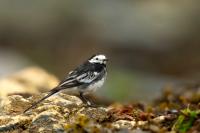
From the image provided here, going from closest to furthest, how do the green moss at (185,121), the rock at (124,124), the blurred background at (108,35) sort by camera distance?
the green moss at (185,121) → the rock at (124,124) → the blurred background at (108,35)

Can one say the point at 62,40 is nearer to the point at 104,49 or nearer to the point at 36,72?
the point at 104,49

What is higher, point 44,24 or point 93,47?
point 44,24

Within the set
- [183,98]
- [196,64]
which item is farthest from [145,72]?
[183,98]

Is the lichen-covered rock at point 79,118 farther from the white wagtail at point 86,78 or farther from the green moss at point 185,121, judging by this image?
Answer: the white wagtail at point 86,78

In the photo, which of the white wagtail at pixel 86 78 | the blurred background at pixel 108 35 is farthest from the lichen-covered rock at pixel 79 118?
the blurred background at pixel 108 35

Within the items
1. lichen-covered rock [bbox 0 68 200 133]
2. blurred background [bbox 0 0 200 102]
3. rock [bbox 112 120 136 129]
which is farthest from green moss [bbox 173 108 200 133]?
blurred background [bbox 0 0 200 102]

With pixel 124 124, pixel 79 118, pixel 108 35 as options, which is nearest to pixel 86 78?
pixel 124 124

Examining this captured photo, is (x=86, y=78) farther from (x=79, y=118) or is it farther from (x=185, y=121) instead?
(x=185, y=121)

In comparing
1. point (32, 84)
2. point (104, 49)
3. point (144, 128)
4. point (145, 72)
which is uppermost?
point (104, 49)

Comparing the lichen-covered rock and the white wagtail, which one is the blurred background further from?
the lichen-covered rock
